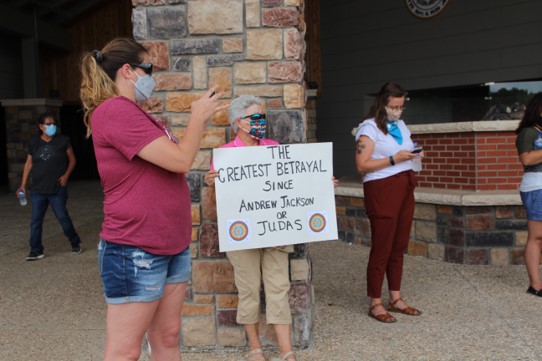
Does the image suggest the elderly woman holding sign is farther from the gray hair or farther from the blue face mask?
the blue face mask

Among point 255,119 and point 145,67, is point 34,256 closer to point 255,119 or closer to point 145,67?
point 255,119

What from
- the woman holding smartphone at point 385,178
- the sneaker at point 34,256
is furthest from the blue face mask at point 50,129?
the woman holding smartphone at point 385,178

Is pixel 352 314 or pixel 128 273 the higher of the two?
pixel 128 273

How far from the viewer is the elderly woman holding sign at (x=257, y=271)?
3.59 m

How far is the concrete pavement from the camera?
3.95 meters

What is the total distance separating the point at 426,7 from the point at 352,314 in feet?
26.0

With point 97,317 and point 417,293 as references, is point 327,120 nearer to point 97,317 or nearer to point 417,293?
point 417,293

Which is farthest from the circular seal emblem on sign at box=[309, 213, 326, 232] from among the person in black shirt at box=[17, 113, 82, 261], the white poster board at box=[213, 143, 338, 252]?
the person in black shirt at box=[17, 113, 82, 261]

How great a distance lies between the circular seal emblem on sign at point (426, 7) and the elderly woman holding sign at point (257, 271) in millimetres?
8272

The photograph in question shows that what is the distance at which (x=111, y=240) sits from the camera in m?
2.34

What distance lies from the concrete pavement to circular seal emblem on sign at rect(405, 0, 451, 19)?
566 cm

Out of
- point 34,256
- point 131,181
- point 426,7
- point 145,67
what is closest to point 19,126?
point 34,256

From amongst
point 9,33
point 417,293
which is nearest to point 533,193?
point 417,293

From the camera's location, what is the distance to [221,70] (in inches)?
152
